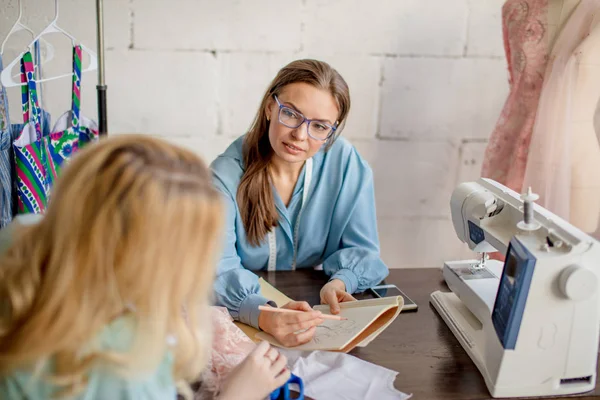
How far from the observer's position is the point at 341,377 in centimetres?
125

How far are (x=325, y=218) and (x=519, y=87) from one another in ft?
2.39

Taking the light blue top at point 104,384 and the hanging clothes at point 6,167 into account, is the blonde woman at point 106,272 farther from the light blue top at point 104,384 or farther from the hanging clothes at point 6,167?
the hanging clothes at point 6,167

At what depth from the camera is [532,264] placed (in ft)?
3.77

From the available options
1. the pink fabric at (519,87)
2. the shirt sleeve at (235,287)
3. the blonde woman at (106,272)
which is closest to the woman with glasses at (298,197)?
the shirt sleeve at (235,287)

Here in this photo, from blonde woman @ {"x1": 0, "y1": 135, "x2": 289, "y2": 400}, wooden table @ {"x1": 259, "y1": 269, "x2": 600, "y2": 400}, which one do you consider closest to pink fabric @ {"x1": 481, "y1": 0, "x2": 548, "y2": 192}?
wooden table @ {"x1": 259, "y1": 269, "x2": 600, "y2": 400}

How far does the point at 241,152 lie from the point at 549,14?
967 mm

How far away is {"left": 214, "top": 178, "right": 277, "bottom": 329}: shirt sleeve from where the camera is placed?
147 centimetres

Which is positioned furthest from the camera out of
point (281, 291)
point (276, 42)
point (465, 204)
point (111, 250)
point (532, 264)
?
point (276, 42)

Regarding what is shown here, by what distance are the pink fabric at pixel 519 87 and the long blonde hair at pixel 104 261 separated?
54.9 inches

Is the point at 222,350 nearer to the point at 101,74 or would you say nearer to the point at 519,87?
the point at 101,74

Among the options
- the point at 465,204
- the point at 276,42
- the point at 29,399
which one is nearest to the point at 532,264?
the point at 465,204

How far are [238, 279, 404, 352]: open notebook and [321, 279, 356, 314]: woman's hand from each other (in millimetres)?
17

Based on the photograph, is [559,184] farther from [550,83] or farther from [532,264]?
[532,264]

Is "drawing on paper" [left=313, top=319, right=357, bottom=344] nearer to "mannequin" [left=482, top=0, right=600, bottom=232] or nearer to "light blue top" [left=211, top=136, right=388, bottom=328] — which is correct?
"light blue top" [left=211, top=136, right=388, bottom=328]
